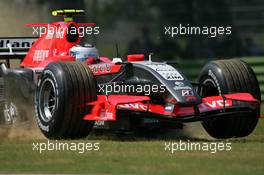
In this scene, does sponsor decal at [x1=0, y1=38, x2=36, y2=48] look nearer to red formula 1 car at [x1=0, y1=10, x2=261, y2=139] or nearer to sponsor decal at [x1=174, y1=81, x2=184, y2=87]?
red formula 1 car at [x1=0, y1=10, x2=261, y2=139]

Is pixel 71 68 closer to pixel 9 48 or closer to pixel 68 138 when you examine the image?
pixel 68 138

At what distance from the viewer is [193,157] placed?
10492 millimetres

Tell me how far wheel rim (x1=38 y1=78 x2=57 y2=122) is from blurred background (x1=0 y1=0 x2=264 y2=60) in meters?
5.38

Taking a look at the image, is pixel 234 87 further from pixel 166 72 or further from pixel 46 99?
pixel 46 99

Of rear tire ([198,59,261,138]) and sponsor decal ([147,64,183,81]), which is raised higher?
sponsor decal ([147,64,183,81])

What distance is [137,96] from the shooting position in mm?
12016

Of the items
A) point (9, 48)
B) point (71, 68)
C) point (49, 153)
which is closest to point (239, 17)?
point (9, 48)

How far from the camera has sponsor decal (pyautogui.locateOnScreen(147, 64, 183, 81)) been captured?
12.2 m

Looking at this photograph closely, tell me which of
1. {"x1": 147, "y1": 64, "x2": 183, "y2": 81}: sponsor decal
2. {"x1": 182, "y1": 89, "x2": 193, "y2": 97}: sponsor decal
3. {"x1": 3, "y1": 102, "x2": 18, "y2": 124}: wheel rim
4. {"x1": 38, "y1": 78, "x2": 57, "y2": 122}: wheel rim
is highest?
{"x1": 147, "y1": 64, "x2": 183, "y2": 81}: sponsor decal

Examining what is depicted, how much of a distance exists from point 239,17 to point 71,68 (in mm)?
6995

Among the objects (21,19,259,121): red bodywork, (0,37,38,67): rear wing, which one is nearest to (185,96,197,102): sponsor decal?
(21,19,259,121): red bodywork

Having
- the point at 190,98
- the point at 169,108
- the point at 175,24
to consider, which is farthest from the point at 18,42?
the point at 190,98

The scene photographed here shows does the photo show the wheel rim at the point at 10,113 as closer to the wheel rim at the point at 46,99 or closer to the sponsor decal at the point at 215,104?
the wheel rim at the point at 46,99

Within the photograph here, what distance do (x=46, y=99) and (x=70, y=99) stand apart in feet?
3.08
